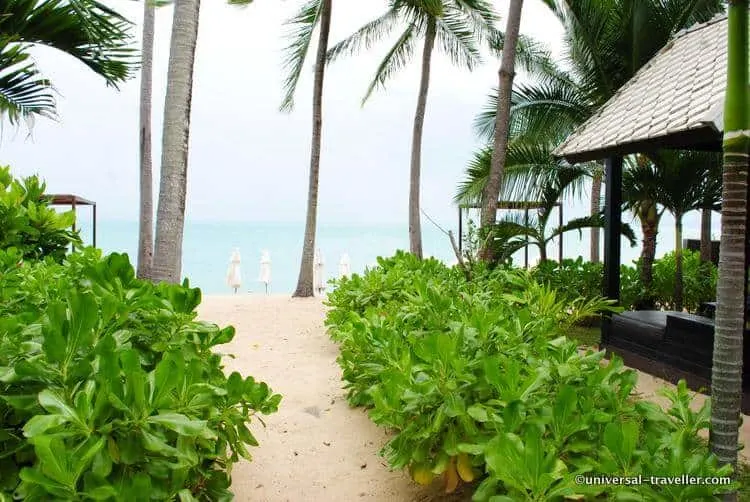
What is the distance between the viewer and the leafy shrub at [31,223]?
477 cm

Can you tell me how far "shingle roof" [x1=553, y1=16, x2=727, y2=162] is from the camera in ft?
15.5

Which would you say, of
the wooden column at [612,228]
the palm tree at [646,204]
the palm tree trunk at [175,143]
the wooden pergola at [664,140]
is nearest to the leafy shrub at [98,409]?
the palm tree trunk at [175,143]

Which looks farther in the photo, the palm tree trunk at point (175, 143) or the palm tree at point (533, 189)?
the palm tree at point (533, 189)

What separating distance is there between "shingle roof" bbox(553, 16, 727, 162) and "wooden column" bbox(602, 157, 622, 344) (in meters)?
0.38

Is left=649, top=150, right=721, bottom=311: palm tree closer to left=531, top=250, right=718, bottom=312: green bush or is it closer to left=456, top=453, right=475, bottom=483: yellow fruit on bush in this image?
left=531, top=250, right=718, bottom=312: green bush

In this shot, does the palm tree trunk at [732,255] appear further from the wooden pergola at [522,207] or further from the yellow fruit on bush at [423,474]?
the wooden pergola at [522,207]

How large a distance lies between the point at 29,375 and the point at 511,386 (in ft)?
5.22

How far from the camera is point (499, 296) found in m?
4.46

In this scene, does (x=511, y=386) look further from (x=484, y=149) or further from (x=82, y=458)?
(x=484, y=149)

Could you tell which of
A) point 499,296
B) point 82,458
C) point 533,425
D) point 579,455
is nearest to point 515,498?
point 533,425

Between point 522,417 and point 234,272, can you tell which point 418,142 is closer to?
point 234,272

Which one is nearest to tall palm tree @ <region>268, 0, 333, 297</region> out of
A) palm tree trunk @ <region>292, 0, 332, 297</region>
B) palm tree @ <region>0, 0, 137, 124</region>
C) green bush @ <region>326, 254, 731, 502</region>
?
palm tree trunk @ <region>292, 0, 332, 297</region>

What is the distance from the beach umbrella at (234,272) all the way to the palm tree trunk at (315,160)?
3669 mm

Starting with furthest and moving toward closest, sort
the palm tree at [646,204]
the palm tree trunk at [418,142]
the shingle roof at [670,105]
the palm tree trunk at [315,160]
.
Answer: the palm tree trunk at [418,142] < the palm tree trunk at [315,160] < the palm tree at [646,204] < the shingle roof at [670,105]
